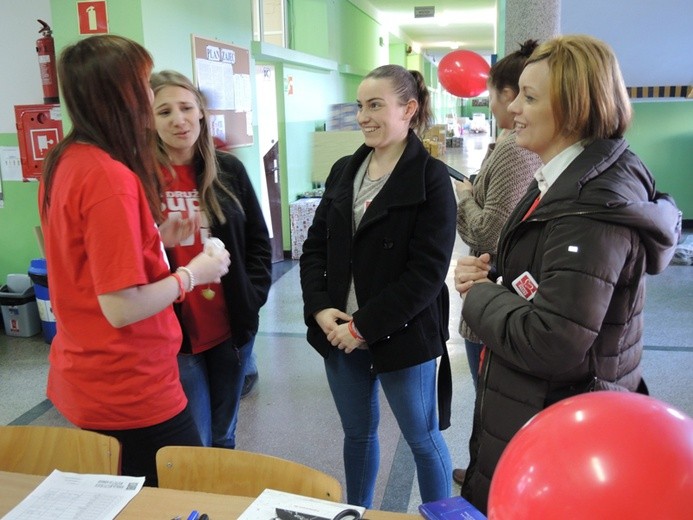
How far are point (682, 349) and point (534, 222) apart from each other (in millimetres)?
3159

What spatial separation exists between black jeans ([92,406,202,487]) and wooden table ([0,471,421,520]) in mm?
201

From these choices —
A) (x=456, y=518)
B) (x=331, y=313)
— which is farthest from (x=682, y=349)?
(x=456, y=518)

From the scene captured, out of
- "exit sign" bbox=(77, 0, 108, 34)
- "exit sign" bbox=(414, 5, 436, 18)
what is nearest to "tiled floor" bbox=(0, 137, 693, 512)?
"exit sign" bbox=(77, 0, 108, 34)

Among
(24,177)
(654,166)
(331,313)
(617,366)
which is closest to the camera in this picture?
A: (617,366)

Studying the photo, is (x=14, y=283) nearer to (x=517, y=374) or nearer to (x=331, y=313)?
(x=331, y=313)

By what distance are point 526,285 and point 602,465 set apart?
27.7 inches

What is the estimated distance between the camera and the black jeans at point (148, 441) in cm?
150

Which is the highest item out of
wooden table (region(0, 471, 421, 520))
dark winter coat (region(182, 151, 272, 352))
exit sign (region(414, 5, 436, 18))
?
exit sign (region(414, 5, 436, 18))

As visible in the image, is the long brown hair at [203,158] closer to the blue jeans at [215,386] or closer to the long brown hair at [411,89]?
the blue jeans at [215,386]

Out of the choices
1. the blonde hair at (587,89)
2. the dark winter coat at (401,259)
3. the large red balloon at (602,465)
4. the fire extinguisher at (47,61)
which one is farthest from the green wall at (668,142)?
the large red balloon at (602,465)

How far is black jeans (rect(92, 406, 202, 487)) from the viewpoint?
150cm

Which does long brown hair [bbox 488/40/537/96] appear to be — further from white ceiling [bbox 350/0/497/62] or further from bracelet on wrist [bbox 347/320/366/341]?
white ceiling [bbox 350/0/497/62]

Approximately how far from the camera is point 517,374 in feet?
4.27

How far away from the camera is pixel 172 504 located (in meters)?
1.26
